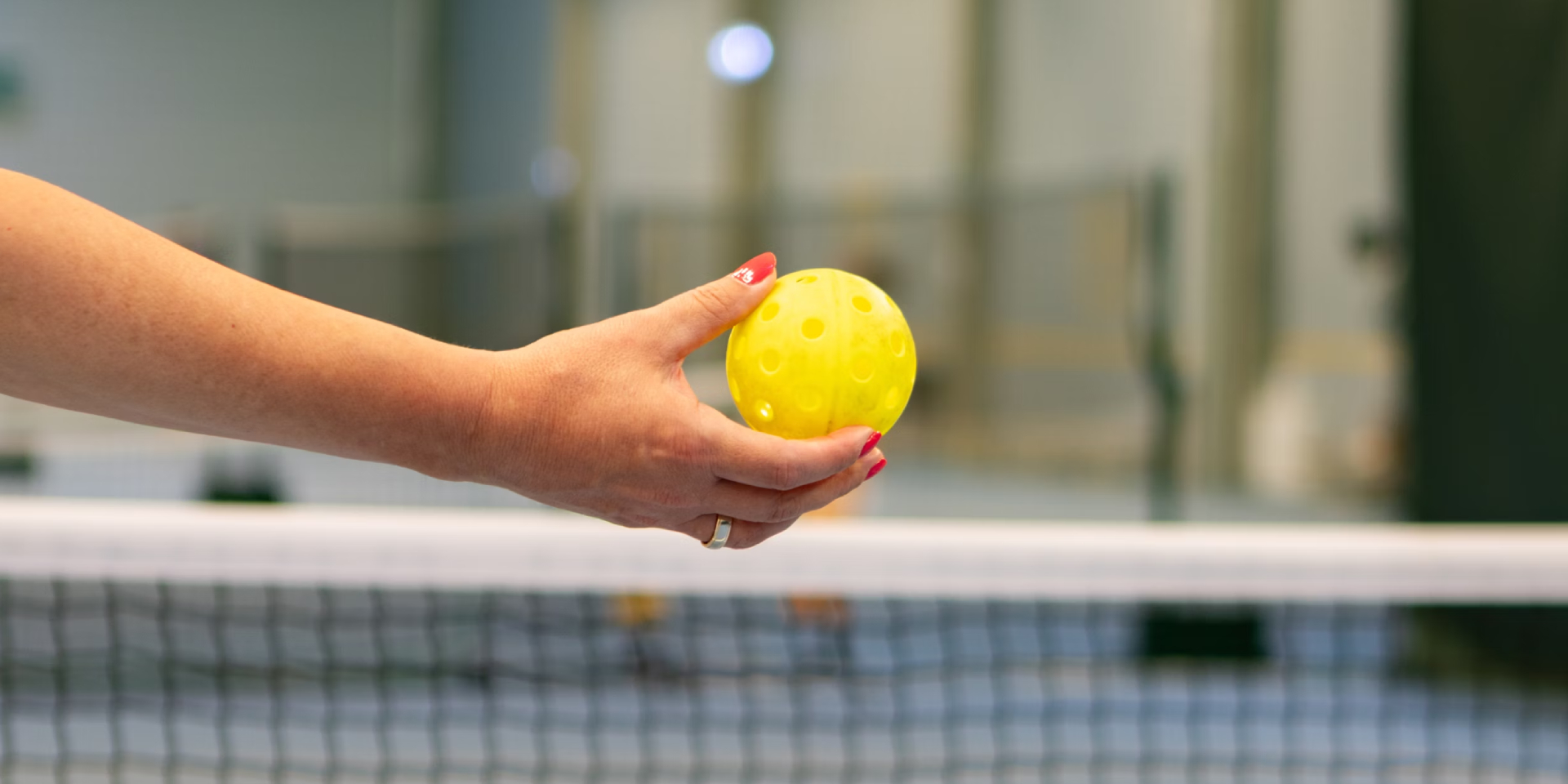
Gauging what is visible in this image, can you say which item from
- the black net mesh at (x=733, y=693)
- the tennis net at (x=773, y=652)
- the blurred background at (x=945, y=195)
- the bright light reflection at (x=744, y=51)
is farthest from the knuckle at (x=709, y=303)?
the bright light reflection at (x=744, y=51)

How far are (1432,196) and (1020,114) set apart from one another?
5601mm

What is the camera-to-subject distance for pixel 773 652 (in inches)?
234

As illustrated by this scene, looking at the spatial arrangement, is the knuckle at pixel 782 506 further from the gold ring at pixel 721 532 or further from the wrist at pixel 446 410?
the wrist at pixel 446 410

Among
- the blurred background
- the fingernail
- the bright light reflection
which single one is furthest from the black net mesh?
the bright light reflection

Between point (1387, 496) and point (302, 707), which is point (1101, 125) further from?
point (302, 707)

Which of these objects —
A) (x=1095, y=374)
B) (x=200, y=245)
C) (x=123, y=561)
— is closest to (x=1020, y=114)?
(x=1095, y=374)

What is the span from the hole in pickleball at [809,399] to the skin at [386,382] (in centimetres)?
8

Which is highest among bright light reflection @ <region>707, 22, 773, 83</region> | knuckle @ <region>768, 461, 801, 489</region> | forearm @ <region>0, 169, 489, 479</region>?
bright light reflection @ <region>707, 22, 773, 83</region>

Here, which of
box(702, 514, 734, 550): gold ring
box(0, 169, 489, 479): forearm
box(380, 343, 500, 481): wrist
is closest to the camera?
box(0, 169, 489, 479): forearm

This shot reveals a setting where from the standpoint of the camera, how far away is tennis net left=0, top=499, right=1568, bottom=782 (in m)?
2.64

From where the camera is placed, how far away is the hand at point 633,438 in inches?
45.6

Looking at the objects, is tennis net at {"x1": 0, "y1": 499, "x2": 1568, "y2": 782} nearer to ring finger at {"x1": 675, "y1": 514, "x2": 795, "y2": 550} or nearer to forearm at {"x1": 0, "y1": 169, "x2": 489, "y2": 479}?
ring finger at {"x1": 675, "y1": 514, "x2": 795, "y2": 550}

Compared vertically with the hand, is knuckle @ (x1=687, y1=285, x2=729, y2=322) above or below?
above

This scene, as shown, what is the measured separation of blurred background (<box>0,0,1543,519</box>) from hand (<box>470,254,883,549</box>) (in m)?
4.62
